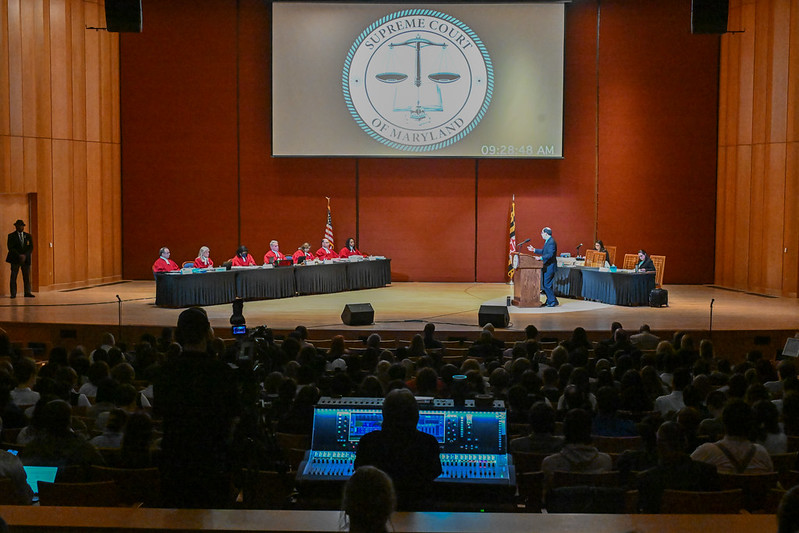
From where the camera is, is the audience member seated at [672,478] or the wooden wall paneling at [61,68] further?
the wooden wall paneling at [61,68]

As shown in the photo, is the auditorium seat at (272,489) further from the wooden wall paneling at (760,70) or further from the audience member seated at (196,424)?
the wooden wall paneling at (760,70)

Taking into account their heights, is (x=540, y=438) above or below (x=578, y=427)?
below

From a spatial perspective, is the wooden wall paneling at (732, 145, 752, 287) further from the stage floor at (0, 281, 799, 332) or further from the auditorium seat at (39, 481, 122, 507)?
the auditorium seat at (39, 481, 122, 507)

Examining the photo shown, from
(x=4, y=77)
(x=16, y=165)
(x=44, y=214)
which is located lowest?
(x=44, y=214)

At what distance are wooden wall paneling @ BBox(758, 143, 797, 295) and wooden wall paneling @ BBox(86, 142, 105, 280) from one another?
12.7 m

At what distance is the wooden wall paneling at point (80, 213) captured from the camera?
671 inches

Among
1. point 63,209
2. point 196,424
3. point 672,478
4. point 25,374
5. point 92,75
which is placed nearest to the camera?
point 196,424

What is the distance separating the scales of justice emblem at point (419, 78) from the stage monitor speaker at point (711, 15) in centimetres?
802

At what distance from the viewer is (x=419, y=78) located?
1736 cm

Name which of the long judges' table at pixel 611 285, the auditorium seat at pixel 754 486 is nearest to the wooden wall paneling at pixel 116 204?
the long judges' table at pixel 611 285

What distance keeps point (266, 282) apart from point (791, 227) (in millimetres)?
9271

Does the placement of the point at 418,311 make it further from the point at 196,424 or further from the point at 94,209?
the point at 196,424

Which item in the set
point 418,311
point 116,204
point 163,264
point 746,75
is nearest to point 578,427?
point 418,311

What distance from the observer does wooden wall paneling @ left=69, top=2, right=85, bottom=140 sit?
667 inches
